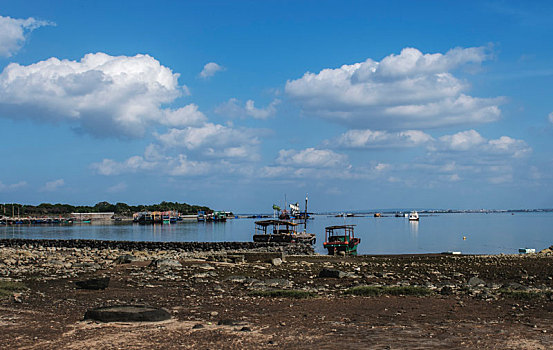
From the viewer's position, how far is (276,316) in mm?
12250

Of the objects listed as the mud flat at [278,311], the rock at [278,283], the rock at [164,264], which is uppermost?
the rock at [164,264]

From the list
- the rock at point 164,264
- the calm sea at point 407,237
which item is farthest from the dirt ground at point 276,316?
the calm sea at point 407,237

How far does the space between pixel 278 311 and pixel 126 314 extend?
12.0 feet

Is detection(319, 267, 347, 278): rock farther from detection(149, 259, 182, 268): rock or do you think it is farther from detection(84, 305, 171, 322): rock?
detection(84, 305, 171, 322): rock

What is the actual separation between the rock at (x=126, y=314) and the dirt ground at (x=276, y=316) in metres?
0.17

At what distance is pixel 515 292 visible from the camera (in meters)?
15.2

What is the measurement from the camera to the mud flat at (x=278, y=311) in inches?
384

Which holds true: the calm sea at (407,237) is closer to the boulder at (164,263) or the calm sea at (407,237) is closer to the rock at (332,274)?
the boulder at (164,263)

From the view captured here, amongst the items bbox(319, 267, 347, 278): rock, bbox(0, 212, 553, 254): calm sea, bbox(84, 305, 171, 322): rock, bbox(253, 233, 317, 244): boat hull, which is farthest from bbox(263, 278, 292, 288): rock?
bbox(253, 233, 317, 244): boat hull

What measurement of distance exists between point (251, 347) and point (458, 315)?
5510 millimetres

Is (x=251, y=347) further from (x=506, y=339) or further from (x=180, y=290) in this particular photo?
(x=180, y=290)

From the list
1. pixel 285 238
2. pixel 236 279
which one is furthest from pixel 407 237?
pixel 236 279

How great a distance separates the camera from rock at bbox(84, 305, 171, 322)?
11211 millimetres

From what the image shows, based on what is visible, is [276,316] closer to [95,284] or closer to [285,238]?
[95,284]
